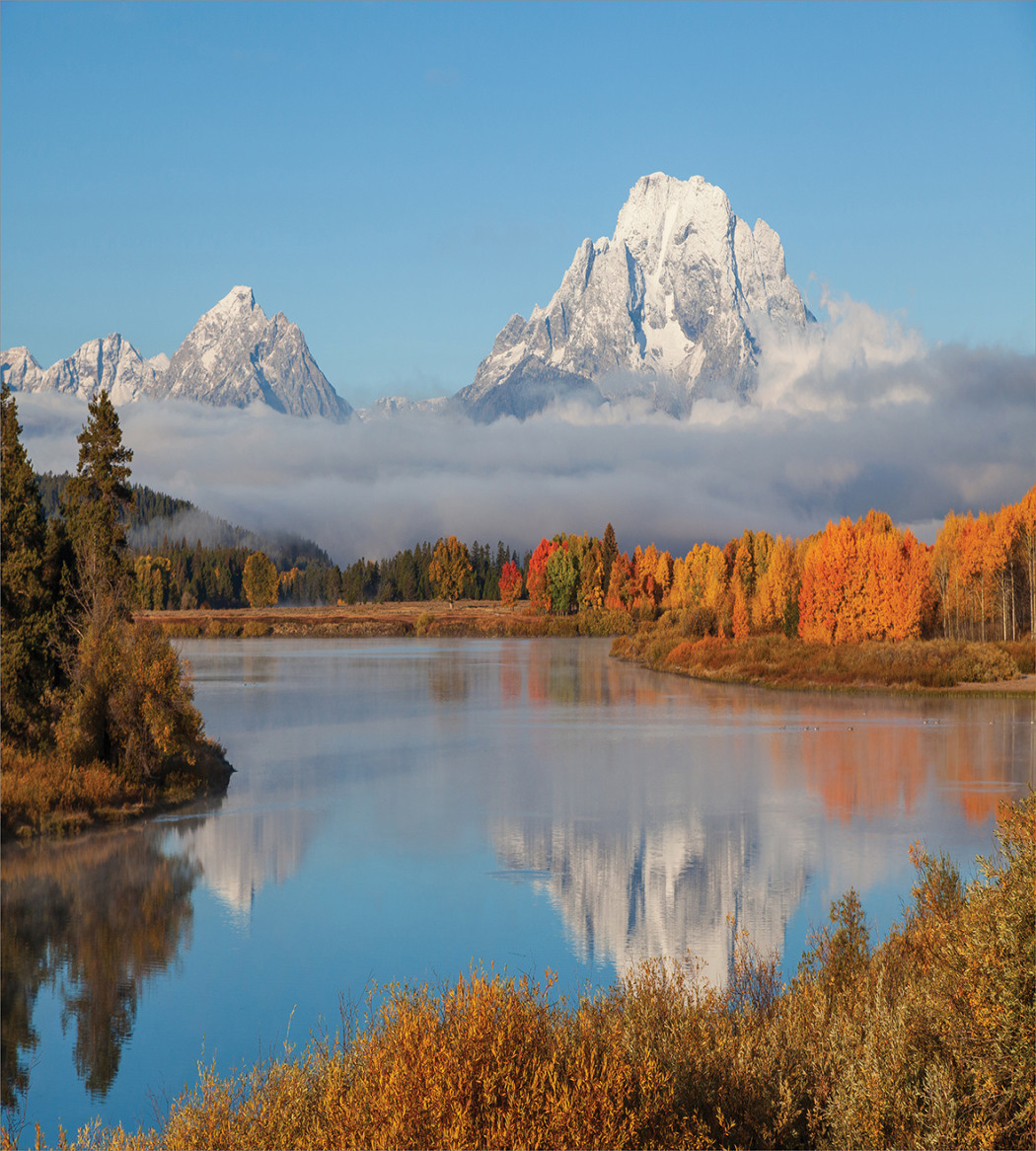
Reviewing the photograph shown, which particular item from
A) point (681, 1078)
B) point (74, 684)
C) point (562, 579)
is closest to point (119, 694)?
point (74, 684)

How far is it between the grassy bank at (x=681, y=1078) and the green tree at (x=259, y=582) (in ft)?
579

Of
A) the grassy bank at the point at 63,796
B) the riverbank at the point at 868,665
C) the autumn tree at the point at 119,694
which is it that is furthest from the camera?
the riverbank at the point at 868,665

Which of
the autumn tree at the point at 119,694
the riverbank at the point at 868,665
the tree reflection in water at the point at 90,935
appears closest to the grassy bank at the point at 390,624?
the riverbank at the point at 868,665

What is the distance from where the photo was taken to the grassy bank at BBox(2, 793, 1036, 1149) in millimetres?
6129

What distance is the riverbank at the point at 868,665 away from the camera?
5831 centimetres

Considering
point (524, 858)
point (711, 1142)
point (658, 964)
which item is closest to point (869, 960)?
point (658, 964)

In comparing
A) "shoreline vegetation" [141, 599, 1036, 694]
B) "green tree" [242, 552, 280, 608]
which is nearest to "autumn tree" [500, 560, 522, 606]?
"green tree" [242, 552, 280, 608]

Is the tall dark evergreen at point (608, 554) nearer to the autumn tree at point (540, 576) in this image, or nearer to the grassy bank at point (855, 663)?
the autumn tree at point (540, 576)

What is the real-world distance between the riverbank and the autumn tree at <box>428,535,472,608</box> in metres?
93.7

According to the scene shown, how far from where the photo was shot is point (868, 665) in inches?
2427

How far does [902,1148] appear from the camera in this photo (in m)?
6.31

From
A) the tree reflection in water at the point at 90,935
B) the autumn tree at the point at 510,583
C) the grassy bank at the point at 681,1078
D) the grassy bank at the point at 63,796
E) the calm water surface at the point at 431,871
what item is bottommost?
the calm water surface at the point at 431,871

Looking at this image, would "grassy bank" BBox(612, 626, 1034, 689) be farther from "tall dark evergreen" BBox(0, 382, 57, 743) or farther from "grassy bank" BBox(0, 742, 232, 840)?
"tall dark evergreen" BBox(0, 382, 57, 743)

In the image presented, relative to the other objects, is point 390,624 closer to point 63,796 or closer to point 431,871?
point 63,796
